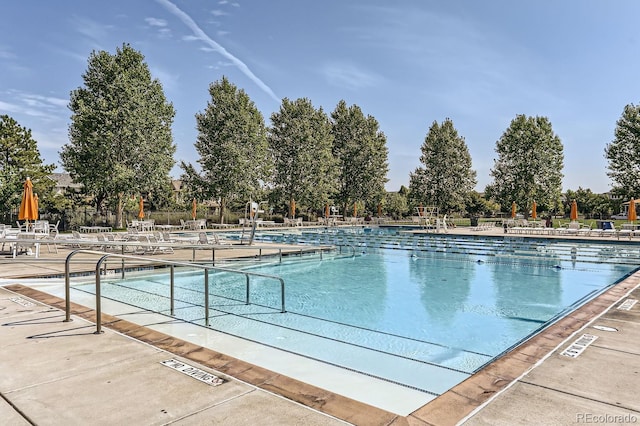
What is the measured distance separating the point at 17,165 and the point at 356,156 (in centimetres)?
3010

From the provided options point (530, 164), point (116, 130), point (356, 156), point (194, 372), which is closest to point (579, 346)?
point (194, 372)

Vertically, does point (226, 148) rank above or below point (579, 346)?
above

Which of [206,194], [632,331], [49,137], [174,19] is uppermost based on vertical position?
[174,19]

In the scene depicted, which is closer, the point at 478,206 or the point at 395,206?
the point at 478,206

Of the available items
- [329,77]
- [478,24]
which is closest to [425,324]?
[478,24]

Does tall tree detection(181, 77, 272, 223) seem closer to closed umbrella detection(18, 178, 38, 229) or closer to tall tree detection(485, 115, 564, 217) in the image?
closed umbrella detection(18, 178, 38, 229)

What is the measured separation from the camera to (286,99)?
41.0 meters

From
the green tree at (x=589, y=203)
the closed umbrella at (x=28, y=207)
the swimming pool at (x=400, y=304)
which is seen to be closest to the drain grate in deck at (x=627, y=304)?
the swimming pool at (x=400, y=304)

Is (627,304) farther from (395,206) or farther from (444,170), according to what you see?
(395,206)

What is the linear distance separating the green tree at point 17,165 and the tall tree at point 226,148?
10452mm

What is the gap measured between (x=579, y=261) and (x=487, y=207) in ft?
152

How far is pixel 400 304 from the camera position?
9.51 metres

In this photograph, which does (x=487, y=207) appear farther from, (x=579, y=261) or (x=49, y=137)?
(x=49, y=137)

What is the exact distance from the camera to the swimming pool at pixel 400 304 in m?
5.69
